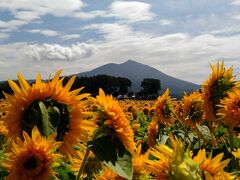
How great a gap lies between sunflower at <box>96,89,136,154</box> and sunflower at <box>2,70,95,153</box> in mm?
90

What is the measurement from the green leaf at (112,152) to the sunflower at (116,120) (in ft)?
0.09

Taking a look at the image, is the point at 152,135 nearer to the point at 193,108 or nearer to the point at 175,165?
the point at 193,108

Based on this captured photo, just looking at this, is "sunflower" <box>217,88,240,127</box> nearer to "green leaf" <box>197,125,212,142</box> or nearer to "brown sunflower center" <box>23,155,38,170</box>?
"green leaf" <box>197,125,212,142</box>

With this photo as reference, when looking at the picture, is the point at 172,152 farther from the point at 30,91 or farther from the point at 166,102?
the point at 166,102

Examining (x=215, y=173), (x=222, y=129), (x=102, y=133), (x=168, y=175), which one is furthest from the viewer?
(x=222, y=129)

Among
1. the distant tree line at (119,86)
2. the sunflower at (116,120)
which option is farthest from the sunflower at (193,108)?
the distant tree line at (119,86)

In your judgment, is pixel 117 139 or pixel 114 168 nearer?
pixel 114 168

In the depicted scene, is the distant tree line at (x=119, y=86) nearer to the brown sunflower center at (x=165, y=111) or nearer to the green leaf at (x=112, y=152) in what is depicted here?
the brown sunflower center at (x=165, y=111)

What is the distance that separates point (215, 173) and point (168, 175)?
0.27 m

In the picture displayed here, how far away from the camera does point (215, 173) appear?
5.62 ft

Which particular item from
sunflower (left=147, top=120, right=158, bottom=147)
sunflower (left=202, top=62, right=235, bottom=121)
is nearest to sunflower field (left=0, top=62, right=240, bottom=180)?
sunflower (left=202, top=62, right=235, bottom=121)

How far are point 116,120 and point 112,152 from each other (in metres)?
0.21

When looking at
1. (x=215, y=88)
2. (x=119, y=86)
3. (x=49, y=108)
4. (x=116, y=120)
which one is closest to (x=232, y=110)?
(x=215, y=88)

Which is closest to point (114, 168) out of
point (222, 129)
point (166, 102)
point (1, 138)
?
point (1, 138)
